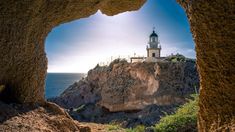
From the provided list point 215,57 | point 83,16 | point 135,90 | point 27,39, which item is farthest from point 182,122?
point 135,90

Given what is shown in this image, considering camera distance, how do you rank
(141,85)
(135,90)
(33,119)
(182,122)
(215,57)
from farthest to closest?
(135,90) < (141,85) < (182,122) < (33,119) < (215,57)

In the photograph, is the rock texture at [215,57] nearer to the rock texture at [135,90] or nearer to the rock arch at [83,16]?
the rock arch at [83,16]

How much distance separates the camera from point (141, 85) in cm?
3212

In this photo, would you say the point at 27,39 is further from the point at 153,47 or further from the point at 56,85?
the point at 56,85

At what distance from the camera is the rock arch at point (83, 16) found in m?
3.57

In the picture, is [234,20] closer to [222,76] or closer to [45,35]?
[222,76]

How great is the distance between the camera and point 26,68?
5789mm

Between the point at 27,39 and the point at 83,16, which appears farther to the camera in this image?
the point at 83,16

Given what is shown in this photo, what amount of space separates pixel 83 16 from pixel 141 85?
25323 mm

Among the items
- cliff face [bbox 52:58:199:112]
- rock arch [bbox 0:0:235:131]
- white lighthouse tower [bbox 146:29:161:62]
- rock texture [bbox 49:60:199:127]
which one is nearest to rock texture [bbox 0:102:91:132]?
rock arch [bbox 0:0:235:131]

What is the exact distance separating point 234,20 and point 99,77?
3212 cm

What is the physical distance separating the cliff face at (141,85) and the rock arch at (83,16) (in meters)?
24.1

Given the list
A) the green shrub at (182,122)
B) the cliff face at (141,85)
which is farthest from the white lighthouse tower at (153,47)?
the green shrub at (182,122)

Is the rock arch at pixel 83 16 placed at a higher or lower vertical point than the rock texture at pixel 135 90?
higher
